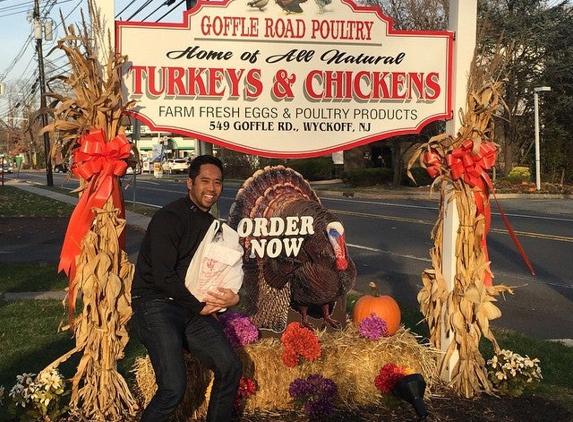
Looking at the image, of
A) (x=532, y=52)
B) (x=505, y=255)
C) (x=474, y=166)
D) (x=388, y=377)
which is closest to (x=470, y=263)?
(x=474, y=166)

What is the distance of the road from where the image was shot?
868 cm

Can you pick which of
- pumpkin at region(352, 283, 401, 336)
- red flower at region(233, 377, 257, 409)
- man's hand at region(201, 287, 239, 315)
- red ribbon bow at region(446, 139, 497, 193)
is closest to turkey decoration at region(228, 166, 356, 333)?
pumpkin at region(352, 283, 401, 336)

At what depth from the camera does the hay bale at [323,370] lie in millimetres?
4844

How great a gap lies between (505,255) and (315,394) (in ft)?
30.8

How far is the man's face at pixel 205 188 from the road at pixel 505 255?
88cm

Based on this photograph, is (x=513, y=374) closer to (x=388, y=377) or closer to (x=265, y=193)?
(x=388, y=377)

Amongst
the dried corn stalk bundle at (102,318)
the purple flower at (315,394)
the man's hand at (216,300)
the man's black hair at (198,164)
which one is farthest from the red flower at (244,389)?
the man's black hair at (198,164)

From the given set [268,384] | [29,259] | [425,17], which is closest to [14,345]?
[268,384]

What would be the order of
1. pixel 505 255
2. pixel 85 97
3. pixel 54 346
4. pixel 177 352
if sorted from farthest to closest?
1. pixel 505 255
2. pixel 54 346
3. pixel 85 97
4. pixel 177 352

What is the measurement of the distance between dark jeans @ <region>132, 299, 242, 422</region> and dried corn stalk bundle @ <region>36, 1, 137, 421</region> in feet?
2.42

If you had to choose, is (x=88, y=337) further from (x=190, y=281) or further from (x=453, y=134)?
(x=453, y=134)

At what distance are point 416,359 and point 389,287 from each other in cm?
484

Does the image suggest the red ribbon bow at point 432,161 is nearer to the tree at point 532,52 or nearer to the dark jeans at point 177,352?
the dark jeans at point 177,352

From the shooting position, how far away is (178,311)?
3.90m
